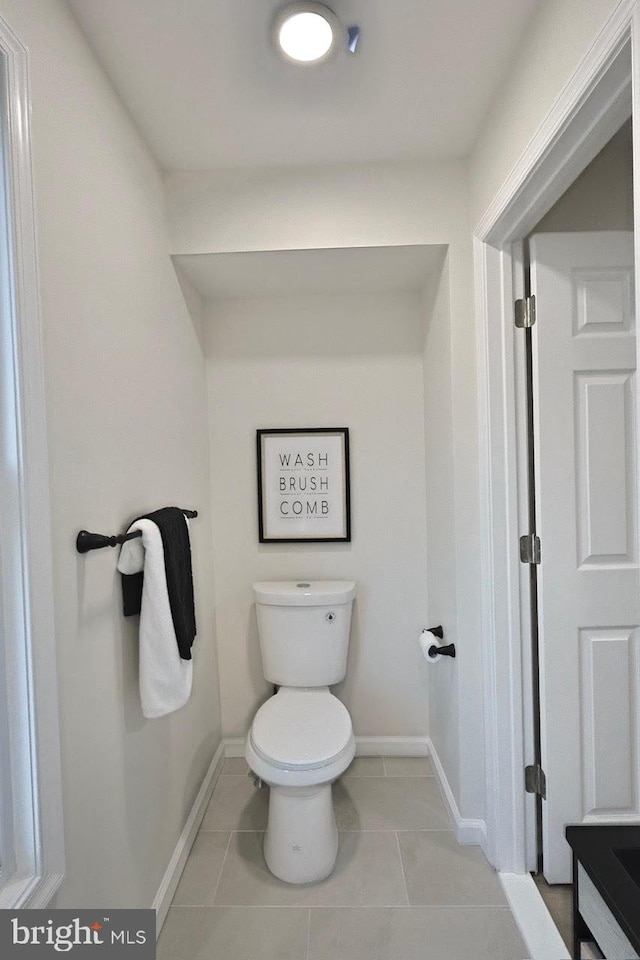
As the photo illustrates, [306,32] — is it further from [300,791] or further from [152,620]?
[300,791]

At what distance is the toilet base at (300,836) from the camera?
1686 millimetres

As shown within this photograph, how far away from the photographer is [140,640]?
140 cm

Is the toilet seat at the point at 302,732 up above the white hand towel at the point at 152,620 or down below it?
below

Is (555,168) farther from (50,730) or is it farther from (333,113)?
(50,730)

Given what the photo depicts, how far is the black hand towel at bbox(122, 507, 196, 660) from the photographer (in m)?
1.41

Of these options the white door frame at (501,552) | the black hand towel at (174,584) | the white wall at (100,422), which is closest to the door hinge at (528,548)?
the white door frame at (501,552)

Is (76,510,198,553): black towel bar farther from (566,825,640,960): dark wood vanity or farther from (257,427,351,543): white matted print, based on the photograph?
(566,825,640,960): dark wood vanity

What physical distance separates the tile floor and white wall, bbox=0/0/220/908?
0.61 ft

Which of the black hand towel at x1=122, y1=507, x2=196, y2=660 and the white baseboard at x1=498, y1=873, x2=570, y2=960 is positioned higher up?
the black hand towel at x1=122, y1=507, x2=196, y2=660

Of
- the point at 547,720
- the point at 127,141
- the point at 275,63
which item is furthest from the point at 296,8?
the point at 547,720

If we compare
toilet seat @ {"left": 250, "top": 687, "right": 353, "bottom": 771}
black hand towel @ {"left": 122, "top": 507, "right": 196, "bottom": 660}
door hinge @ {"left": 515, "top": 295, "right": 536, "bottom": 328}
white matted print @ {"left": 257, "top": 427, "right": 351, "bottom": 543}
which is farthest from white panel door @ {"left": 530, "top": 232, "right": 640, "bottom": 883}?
black hand towel @ {"left": 122, "top": 507, "right": 196, "bottom": 660}

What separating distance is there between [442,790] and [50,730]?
1.69 meters

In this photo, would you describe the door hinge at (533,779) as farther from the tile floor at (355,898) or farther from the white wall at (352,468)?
the white wall at (352,468)
